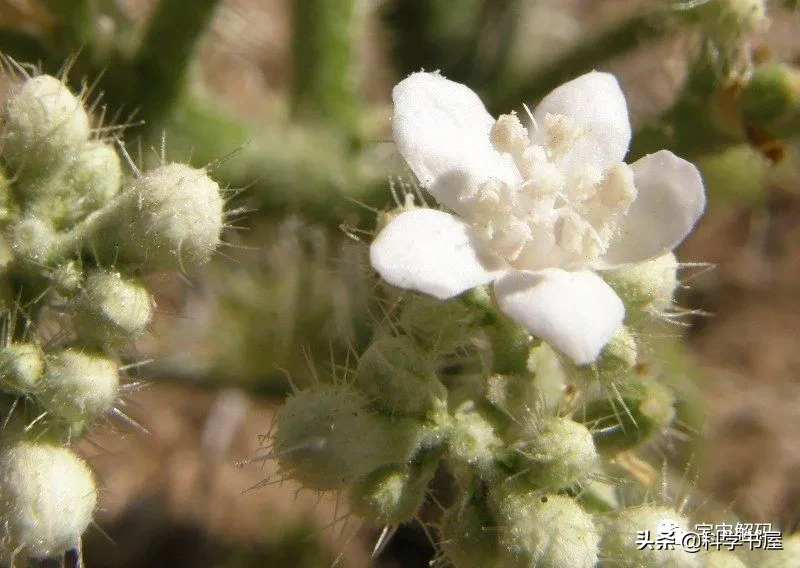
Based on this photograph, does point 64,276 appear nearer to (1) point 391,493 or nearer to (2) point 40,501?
(2) point 40,501

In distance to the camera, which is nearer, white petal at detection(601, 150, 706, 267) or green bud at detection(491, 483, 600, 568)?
green bud at detection(491, 483, 600, 568)

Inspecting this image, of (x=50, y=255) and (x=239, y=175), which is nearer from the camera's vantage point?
(x=50, y=255)

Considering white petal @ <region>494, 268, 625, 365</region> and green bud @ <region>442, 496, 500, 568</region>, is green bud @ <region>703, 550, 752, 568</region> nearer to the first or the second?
green bud @ <region>442, 496, 500, 568</region>

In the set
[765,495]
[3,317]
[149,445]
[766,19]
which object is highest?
[766,19]

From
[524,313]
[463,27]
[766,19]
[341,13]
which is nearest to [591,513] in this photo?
[524,313]

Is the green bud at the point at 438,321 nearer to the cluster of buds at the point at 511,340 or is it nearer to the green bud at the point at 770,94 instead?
the cluster of buds at the point at 511,340

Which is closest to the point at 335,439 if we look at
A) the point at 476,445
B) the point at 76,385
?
the point at 476,445

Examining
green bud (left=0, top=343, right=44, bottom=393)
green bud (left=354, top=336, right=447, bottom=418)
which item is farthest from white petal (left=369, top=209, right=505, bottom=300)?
green bud (left=0, top=343, right=44, bottom=393)

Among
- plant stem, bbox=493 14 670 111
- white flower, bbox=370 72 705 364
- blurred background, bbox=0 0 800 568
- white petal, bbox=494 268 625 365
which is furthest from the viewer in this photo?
plant stem, bbox=493 14 670 111

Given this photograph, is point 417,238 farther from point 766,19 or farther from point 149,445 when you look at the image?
point 149,445
